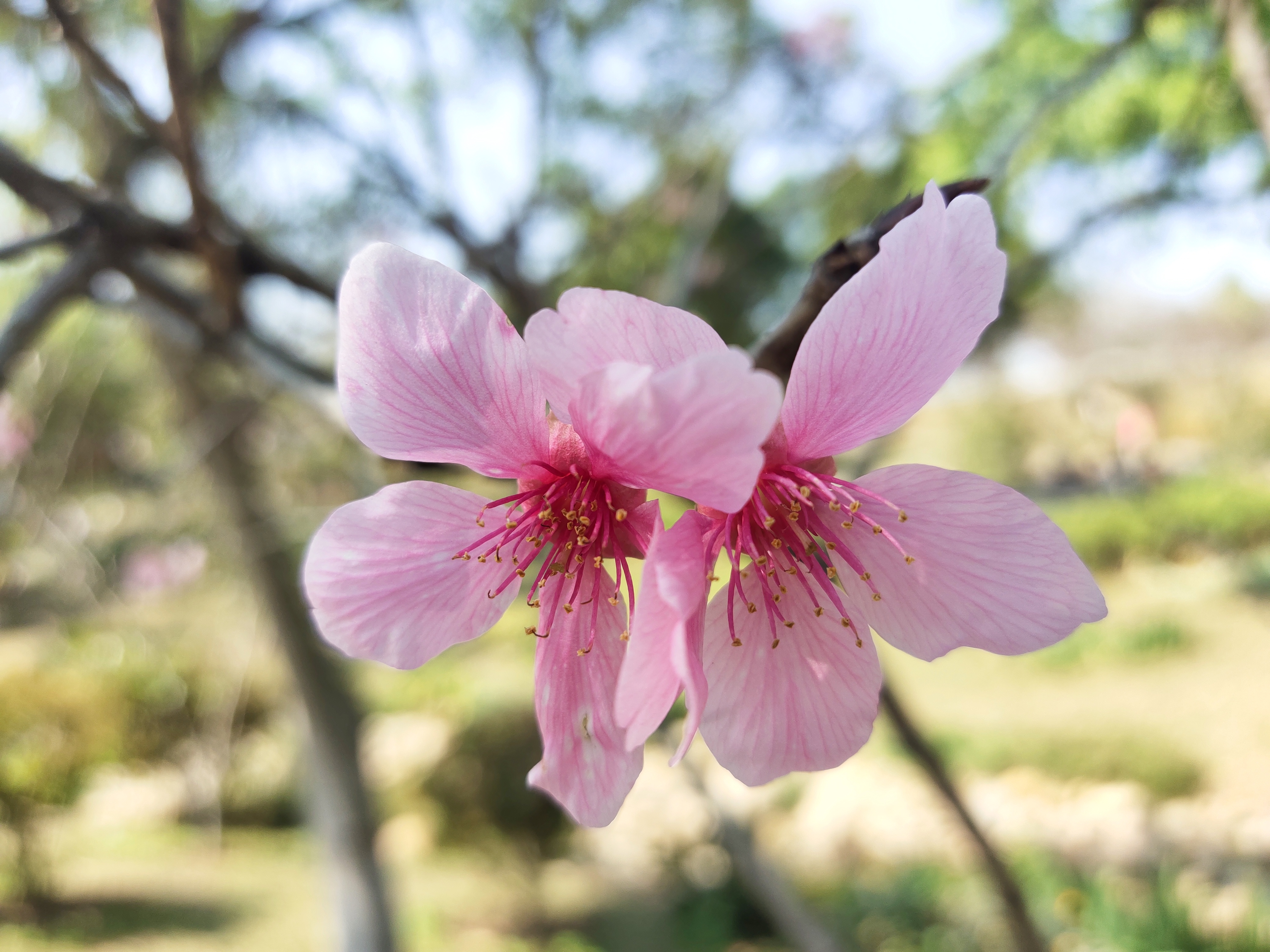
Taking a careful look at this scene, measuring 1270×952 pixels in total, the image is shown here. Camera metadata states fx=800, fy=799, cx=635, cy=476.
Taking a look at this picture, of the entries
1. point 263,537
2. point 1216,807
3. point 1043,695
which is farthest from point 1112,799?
point 263,537

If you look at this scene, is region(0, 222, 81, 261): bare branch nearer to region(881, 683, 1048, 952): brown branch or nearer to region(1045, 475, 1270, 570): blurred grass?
region(881, 683, 1048, 952): brown branch

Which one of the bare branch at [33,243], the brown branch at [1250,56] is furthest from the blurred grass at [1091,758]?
the bare branch at [33,243]

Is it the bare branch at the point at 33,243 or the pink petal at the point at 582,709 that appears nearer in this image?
the pink petal at the point at 582,709

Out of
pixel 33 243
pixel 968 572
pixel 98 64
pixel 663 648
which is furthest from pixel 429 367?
pixel 98 64

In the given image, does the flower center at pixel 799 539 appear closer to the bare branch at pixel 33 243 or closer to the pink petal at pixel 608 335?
the pink petal at pixel 608 335

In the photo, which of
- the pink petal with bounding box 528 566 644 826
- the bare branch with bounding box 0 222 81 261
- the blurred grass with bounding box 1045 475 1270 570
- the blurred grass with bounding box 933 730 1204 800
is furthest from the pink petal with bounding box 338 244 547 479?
the blurred grass with bounding box 1045 475 1270 570

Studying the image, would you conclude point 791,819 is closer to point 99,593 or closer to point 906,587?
point 99,593

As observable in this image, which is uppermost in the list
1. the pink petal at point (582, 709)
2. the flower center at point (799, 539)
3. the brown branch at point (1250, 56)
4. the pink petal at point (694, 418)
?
the brown branch at point (1250, 56)
